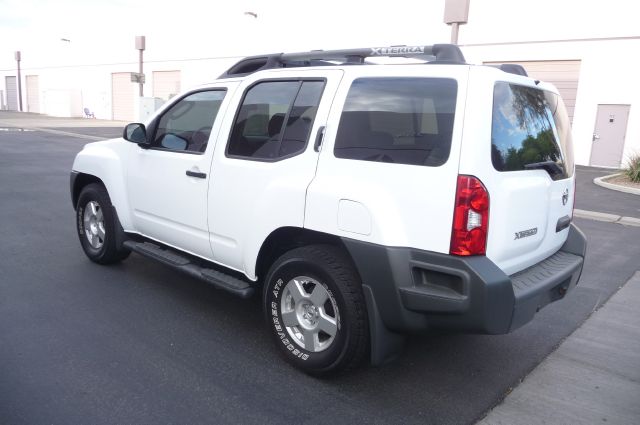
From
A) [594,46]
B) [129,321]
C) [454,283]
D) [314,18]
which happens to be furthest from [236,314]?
[314,18]

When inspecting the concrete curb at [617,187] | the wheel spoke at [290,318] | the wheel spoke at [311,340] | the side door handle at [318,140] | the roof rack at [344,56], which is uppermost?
the roof rack at [344,56]

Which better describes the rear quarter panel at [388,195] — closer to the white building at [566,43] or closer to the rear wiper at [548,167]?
the rear wiper at [548,167]

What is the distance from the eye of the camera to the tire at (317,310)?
10.3ft

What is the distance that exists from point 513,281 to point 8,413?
2.85m

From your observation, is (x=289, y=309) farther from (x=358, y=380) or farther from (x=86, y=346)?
(x=86, y=346)

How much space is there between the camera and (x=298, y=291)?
134 inches

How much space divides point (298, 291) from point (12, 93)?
194 feet

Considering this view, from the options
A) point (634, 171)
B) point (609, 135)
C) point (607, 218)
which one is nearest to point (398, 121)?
point (607, 218)

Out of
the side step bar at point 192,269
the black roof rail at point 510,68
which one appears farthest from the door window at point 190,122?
the black roof rail at point 510,68

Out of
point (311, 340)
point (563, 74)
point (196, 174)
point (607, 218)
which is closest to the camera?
point (311, 340)

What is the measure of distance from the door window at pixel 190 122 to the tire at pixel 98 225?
96 centimetres

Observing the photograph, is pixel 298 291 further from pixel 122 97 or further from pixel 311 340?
pixel 122 97

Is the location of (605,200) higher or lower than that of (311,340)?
lower

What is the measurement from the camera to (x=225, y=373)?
3.40m
